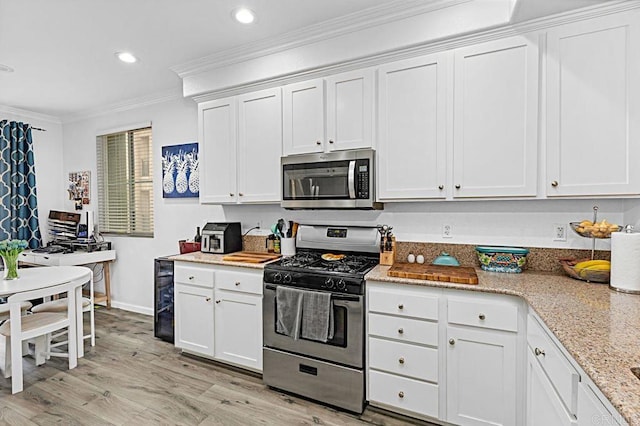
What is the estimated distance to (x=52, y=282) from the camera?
2.69 metres

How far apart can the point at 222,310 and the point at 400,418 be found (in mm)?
1583

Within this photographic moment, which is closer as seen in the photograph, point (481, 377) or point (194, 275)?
point (481, 377)

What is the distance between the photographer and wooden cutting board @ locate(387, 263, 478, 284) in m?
1.97

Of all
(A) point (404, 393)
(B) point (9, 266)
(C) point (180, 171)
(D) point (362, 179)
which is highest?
(C) point (180, 171)

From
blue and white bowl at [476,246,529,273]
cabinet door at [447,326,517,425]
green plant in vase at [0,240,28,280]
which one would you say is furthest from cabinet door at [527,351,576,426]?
green plant in vase at [0,240,28,280]

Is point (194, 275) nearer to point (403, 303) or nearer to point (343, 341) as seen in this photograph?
point (343, 341)

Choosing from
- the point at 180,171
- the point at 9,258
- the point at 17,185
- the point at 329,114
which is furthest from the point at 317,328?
the point at 17,185

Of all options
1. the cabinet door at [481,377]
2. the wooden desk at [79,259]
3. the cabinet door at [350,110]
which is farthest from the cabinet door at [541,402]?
the wooden desk at [79,259]

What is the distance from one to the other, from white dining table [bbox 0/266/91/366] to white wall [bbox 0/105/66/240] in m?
2.21

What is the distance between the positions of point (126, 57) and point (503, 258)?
3552mm

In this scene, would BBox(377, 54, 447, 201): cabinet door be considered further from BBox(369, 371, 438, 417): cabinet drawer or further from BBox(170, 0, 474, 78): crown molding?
BBox(369, 371, 438, 417): cabinet drawer

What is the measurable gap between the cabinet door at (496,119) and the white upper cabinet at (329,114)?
2.10ft

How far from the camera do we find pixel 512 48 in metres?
2.05

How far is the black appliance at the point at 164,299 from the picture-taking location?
10.9 ft
